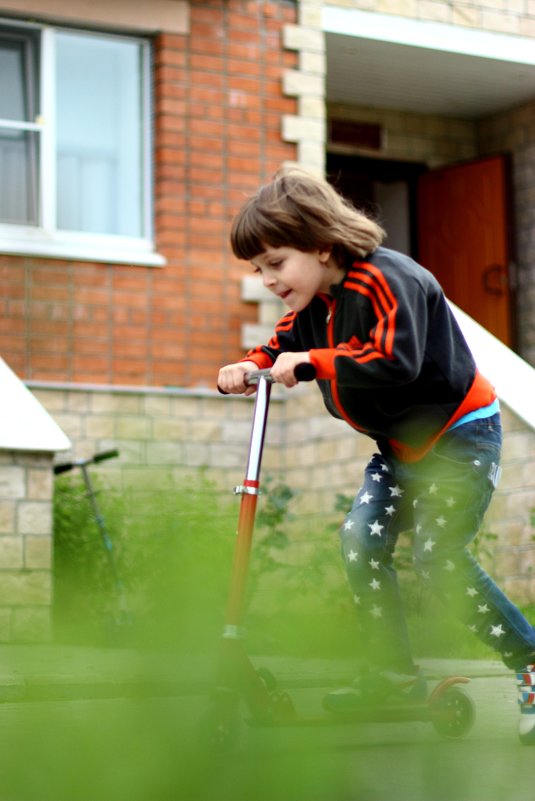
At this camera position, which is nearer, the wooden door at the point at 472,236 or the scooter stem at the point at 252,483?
the scooter stem at the point at 252,483

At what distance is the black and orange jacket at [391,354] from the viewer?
336cm

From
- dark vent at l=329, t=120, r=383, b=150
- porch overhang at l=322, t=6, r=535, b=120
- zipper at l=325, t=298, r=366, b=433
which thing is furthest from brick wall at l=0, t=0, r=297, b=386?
zipper at l=325, t=298, r=366, b=433

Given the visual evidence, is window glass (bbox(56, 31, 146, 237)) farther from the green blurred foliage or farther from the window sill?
the green blurred foliage

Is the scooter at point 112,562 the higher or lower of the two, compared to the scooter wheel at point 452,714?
higher

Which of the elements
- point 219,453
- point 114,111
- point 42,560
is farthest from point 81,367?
point 42,560

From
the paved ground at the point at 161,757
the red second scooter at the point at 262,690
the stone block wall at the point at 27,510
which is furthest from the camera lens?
the stone block wall at the point at 27,510

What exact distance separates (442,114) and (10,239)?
17.3 feet

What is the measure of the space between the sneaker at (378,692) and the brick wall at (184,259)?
5.72 meters

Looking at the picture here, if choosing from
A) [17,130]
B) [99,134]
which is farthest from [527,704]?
[99,134]

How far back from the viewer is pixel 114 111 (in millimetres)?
9867

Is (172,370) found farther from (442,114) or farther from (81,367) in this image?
(442,114)

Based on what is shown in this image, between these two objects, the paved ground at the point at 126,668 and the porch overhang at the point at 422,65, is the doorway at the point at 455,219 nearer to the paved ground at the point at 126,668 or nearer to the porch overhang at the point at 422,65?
the porch overhang at the point at 422,65

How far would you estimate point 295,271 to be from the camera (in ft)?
11.6

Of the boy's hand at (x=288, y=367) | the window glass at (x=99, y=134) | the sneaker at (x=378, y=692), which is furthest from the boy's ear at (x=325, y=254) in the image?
the window glass at (x=99, y=134)
